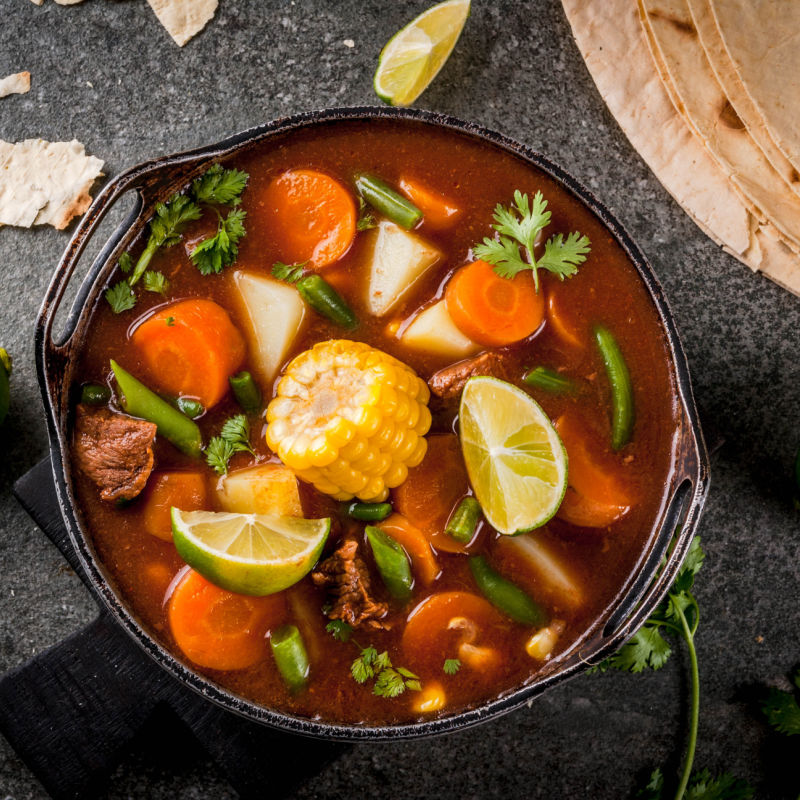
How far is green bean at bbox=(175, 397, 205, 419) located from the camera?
2.46 metres

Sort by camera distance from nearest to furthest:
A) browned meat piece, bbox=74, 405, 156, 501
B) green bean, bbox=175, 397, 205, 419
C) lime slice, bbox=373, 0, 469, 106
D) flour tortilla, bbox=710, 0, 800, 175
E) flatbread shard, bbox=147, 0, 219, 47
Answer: browned meat piece, bbox=74, 405, 156, 501 < green bean, bbox=175, 397, 205, 419 < flour tortilla, bbox=710, 0, 800, 175 < lime slice, bbox=373, 0, 469, 106 < flatbread shard, bbox=147, 0, 219, 47

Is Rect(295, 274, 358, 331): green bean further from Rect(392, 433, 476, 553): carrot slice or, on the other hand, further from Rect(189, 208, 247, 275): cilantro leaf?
Rect(392, 433, 476, 553): carrot slice

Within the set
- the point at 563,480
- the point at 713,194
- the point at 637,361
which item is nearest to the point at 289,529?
the point at 563,480

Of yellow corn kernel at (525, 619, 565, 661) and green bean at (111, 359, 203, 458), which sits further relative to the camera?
yellow corn kernel at (525, 619, 565, 661)

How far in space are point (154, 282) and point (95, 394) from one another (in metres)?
0.37

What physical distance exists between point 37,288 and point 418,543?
1.73 m

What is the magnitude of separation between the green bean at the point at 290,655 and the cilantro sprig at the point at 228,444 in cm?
50

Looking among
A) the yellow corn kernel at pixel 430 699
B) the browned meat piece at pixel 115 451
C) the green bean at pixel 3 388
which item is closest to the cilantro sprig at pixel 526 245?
the browned meat piece at pixel 115 451

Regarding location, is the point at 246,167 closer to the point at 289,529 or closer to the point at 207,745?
the point at 289,529

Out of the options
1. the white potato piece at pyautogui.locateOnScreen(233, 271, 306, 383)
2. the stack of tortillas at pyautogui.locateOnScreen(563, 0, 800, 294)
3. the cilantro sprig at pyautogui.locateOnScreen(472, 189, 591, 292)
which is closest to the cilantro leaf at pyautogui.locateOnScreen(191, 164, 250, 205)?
the white potato piece at pyautogui.locateOnScreen(233, 271, 306, 383)

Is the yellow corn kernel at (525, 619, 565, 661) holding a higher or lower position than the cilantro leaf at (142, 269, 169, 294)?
lower

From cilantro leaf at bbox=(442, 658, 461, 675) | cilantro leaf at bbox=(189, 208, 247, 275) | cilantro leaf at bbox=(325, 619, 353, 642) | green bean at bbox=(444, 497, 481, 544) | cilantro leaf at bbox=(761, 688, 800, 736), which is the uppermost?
cilantro leaf at bbox=(189, 208, 247, 275)

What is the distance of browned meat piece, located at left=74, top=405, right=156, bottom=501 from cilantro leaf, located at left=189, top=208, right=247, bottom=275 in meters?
0.50

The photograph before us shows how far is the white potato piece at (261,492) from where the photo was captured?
2.42m
